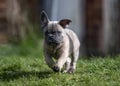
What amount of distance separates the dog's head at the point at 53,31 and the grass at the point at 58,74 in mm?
596

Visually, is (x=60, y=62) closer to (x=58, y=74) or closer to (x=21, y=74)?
(x=58, y=74)

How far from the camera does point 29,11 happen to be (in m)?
23.8

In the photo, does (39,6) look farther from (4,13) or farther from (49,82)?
(49,82)

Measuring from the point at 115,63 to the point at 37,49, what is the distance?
7.79 m

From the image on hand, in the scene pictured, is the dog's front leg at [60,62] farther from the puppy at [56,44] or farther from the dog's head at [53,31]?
the dog's head at [53,31]

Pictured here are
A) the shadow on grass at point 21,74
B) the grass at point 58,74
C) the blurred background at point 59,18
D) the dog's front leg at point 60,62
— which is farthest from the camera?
the blurred background at point 59,18

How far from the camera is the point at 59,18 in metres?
21.5

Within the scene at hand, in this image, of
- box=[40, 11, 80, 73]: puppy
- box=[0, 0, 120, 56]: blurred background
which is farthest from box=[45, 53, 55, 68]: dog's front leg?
box=[0, 0, 120, 56]: blurred background

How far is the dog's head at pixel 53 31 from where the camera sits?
12555 mm

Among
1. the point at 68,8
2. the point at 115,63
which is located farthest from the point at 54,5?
the point at 115,63

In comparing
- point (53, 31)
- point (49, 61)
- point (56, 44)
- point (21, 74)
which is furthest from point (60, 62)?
point (21, 74)

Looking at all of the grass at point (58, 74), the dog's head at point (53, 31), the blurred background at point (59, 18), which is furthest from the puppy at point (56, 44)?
the blurred background at point (59, 18)

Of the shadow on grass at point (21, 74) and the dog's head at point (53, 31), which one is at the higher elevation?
the dog's head at point (53, 31)

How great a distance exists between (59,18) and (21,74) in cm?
856
